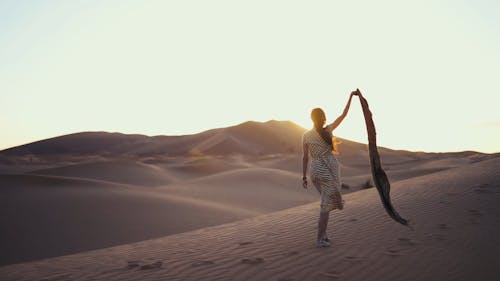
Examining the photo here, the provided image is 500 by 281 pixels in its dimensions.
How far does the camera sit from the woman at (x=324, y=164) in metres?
6.11

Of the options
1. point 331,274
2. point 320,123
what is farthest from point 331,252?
point 320,123

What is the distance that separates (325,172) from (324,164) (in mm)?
106

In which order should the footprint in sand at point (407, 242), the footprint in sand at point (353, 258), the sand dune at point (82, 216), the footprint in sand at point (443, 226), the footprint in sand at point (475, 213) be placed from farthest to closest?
1. the sand dune at point (82, 216)
2. the footprint in sand at point (475, 213)
3. the footprint in sand at point (443, 226)
4. the footprint in sand at point (407, 242)
5. the footprint in sand at point (353, 258)

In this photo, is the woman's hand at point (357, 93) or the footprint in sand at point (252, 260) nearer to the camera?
the footprint in sand at point (252, 260)

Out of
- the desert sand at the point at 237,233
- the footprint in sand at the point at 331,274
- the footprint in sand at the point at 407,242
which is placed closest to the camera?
the footprint in sand at the point at 331,274

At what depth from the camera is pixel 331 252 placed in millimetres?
5996

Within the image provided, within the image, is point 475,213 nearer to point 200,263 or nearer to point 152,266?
point 200,263

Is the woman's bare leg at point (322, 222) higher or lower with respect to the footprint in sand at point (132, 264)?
higher

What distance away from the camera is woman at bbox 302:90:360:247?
611 centimetres

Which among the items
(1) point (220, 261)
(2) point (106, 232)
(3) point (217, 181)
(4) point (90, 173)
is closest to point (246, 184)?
(3) point (217, 181)

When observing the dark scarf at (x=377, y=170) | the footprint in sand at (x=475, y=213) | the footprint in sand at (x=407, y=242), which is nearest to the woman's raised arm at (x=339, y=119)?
the dark scarf at (x=377, y=170)

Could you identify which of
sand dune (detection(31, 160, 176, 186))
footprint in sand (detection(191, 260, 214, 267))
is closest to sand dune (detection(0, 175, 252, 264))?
footprint in sand (detection(191, 260, 214, 267))

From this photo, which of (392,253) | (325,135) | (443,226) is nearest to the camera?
(392,253)

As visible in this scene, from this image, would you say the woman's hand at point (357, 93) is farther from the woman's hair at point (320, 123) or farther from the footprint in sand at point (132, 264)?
the footprint in sand at point (132, 264)
